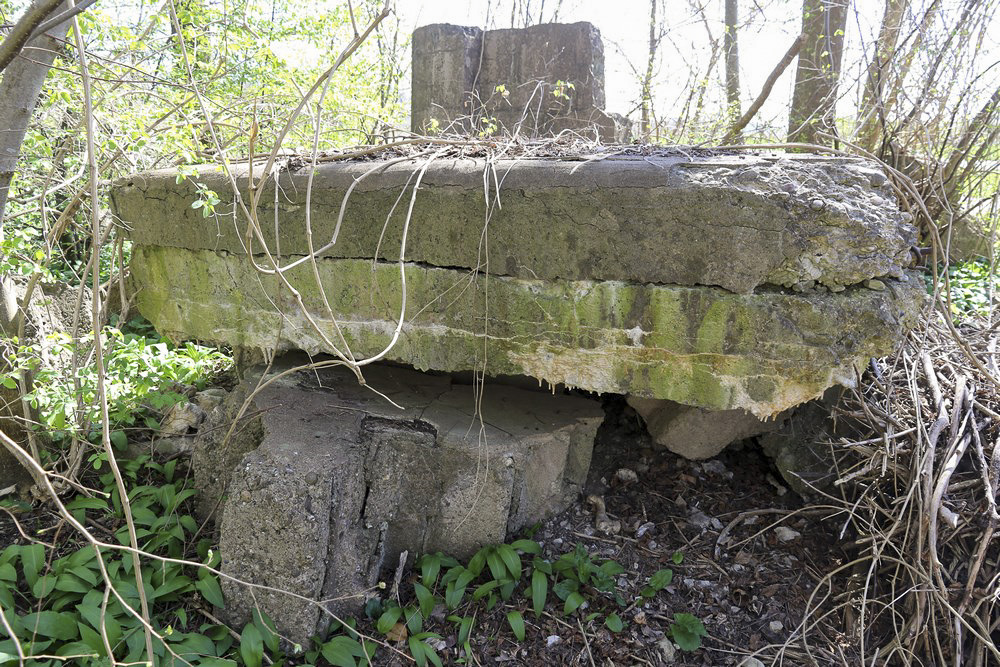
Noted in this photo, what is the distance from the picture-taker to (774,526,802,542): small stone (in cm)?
245

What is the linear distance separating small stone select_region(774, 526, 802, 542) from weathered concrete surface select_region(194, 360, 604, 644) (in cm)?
77

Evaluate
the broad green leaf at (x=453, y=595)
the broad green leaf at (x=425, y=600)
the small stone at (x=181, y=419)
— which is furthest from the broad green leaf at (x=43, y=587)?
the broad green leaf at (x=453, y=595)

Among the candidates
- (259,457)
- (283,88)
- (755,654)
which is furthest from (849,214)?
(283,88)

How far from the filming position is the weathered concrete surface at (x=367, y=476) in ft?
7.01

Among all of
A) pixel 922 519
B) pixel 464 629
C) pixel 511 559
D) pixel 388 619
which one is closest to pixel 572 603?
pixel 511 559

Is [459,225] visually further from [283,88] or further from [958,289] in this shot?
[958,289]

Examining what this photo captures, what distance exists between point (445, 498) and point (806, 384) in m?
1.31

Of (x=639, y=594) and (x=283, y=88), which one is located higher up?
(x=283, y=88)

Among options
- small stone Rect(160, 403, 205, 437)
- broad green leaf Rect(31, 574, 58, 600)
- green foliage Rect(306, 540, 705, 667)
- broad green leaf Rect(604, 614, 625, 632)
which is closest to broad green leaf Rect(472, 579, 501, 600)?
green foliage Rect(306, 540, 705, 667)

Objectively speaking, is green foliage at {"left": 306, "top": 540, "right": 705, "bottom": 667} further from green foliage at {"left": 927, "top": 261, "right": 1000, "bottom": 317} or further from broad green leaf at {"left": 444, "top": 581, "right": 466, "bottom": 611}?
green foliage at {"left": 927, "top": 261, "right": 1000, "bottom": 317}

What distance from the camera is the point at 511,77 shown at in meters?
4.54

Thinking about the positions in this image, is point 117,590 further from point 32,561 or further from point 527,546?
point 527,546

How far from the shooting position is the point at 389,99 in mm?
6082

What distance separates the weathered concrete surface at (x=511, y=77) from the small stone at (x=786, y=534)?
2777 millimetres
